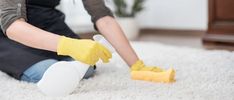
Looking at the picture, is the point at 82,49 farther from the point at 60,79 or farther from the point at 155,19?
the point at 155,19

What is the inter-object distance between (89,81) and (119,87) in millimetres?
125

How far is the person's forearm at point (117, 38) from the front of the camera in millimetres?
Answer: 1251

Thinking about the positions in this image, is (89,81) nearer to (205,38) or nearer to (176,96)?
(176,96)

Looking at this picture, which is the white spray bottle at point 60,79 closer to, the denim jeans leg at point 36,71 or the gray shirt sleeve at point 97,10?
the denim jeans leg at point 36,71

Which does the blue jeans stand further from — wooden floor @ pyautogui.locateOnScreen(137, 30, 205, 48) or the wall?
the wall

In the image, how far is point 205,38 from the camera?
2.31 meters

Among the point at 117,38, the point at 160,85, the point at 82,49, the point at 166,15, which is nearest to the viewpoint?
the point at 82,49

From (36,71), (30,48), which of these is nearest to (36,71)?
(36,71)

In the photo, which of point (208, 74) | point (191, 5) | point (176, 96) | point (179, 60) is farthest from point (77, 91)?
point (191, 5)

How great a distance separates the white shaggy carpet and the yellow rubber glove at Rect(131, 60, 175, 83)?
2 centimetres

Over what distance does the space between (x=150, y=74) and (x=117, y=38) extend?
155mm

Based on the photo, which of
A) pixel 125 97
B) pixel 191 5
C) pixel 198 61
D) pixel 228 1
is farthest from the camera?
pixel 191 5

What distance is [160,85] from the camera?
3.74ft

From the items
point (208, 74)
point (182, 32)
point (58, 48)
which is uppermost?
point (58, 48)
